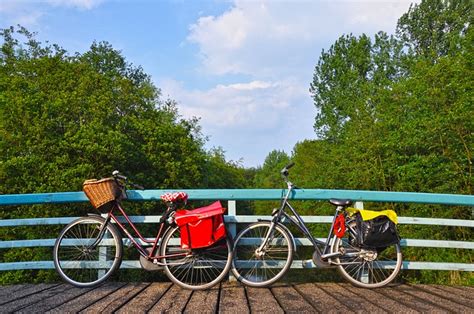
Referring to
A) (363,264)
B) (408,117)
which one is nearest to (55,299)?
(363,264)

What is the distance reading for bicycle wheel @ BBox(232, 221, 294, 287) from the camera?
→ 150 inches

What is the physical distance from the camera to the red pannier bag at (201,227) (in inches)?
141

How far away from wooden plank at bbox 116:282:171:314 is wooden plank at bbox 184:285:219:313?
0.99 feet

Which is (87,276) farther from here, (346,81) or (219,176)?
(219,176)

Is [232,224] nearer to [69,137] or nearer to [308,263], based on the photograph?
[308,263]

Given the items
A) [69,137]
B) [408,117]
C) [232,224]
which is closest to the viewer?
[232,224]

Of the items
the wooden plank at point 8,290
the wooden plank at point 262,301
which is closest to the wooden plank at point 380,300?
the wooden plank at point 262,301

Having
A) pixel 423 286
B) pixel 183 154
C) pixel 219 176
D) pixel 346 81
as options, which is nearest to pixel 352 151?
pixel 346 81

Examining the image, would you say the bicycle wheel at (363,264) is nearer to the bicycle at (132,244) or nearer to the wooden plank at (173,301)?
the bicycle at (132,244)

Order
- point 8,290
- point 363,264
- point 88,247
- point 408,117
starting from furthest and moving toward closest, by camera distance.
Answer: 1. point 408,117
2. point 88,247
3. point 363,264
4. point 8,290

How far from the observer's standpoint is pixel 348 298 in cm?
331

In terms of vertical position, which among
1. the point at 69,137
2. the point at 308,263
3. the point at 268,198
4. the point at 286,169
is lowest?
the point at 308,263

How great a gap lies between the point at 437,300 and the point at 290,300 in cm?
125

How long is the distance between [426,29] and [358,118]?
33.9ft
